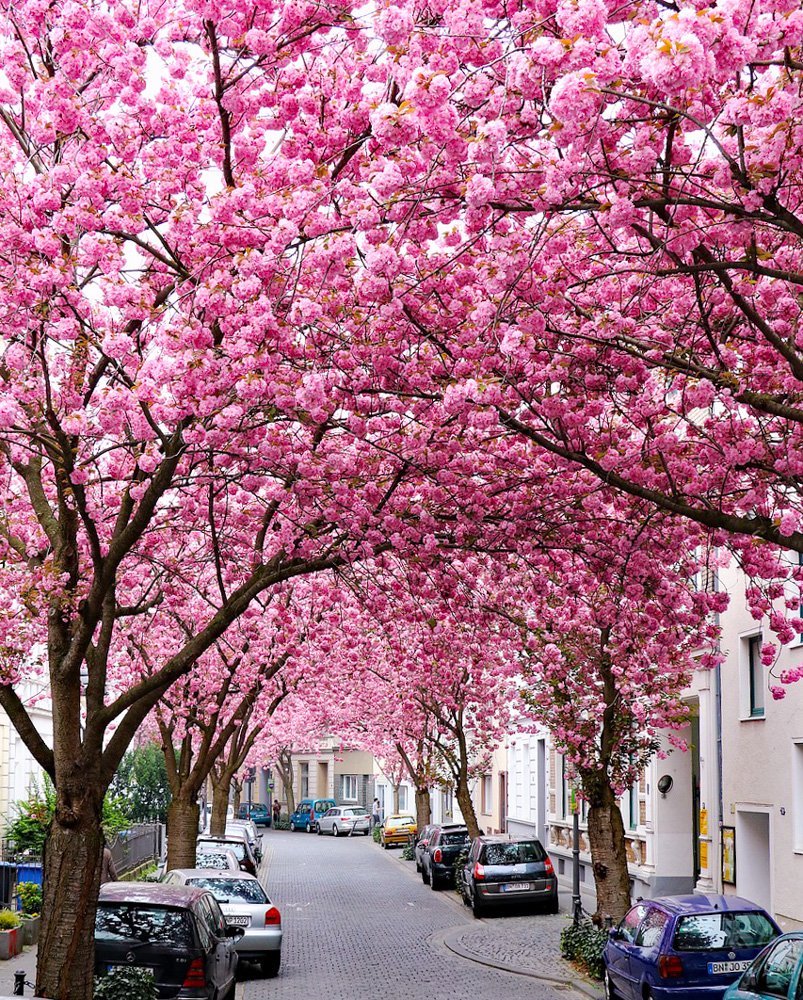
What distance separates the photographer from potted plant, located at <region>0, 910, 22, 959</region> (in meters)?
17.5

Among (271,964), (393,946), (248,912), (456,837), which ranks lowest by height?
(393,946)

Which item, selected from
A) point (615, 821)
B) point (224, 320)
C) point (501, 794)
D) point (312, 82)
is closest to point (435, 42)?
point (312, 82)

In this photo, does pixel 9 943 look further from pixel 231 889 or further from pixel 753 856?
pixel 753 856

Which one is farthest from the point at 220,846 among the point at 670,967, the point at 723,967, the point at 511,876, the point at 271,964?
the point at 723,967

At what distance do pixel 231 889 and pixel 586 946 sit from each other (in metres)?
5.14

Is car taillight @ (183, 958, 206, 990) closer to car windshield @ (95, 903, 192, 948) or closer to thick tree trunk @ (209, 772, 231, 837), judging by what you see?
car windshield @ (95, 903, 192, 948)

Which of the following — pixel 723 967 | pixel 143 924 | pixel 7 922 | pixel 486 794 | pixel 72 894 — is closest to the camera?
pixel 72 894

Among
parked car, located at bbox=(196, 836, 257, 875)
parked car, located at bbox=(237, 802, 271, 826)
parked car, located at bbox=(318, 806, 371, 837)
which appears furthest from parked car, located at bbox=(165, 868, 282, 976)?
parked car, located at bbox=(237, 802, 271, 826)

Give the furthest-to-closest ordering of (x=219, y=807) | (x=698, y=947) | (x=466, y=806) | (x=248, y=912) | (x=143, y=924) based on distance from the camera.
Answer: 1. (x=219, y=807)
2. (x=466, y=806)
3. (x=248, y=912)
4. (x=698, y=947)
5. (x=143, y=924)

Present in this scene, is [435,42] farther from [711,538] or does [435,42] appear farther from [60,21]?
[711,538]

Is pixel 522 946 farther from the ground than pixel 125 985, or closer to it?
closer to it

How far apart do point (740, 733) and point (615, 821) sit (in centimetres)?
483

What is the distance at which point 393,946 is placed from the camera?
22.4m

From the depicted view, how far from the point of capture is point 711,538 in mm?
12078
